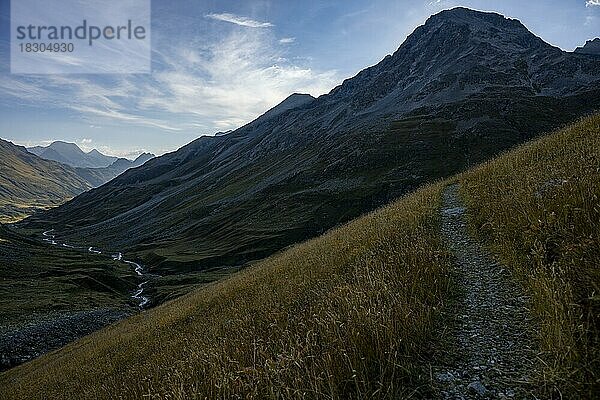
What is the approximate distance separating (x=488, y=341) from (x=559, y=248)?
97.4 inches

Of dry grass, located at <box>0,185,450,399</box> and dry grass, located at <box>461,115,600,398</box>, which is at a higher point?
dry grass, located at <box>461,115,600,398</box>

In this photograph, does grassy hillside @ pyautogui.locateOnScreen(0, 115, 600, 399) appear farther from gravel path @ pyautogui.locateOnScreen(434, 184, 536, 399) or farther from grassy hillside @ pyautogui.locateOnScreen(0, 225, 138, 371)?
grassy hillside @ pyautogui.locateOnScreen(0, 225, 138, 371)

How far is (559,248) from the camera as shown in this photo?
6.57 meters

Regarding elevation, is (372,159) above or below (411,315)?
above

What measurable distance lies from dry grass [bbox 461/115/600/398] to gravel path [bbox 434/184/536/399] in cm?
30

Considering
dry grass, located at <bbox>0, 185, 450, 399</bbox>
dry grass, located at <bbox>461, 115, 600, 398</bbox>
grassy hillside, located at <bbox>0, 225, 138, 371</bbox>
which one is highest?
dry grass, located at <bbox>461, 115, 600, 398</bbox>

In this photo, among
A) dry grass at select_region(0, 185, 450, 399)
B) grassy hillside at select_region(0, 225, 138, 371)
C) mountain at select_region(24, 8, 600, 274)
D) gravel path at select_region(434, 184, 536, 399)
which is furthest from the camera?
mountain at select_region(24, 8, 600, 274)

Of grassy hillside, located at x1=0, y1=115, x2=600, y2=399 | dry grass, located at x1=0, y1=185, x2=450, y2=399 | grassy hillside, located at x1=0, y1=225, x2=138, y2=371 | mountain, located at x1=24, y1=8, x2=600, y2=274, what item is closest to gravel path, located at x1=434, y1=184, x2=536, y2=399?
grassy hillside, located at x1=0, y1=115, x2=600, y2=399

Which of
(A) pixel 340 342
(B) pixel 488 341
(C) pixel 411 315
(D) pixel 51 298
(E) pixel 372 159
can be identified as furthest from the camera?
(E) pixel 372 159

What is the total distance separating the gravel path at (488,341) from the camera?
4508 mm

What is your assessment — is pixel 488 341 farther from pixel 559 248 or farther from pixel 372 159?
pixel 372 159

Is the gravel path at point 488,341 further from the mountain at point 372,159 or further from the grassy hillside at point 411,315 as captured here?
the mountain at point 372,159

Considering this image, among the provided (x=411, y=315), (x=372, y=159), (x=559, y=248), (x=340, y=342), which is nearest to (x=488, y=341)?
(x=411, y=315)

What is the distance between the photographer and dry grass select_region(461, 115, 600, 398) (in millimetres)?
4020
